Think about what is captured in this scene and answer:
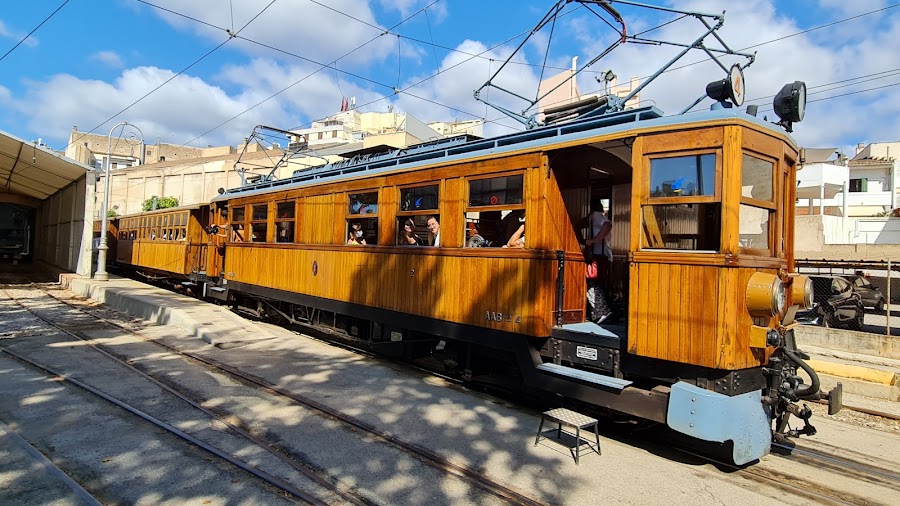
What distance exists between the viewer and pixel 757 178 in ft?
15.0

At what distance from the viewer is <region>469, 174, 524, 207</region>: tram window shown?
565 centimetres

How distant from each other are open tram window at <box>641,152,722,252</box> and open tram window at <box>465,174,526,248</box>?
1.41 meters

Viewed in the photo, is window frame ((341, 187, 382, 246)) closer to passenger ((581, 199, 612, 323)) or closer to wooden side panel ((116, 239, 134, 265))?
passenger ((581, 199, 612, 323))

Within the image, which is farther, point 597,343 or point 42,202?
point 42,202

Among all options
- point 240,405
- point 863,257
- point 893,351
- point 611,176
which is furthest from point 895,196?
point 240,405

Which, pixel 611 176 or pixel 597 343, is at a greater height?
pixel 611 176

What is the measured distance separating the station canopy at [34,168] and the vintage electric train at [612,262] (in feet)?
40.9

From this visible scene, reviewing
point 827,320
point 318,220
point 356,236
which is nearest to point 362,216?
point 356,236

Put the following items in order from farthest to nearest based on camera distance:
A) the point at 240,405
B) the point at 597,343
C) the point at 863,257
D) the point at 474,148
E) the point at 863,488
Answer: the point at 863,257 < the point at 474,148 < the point at 240,405 < the point at 597,343 < the point at 863,488

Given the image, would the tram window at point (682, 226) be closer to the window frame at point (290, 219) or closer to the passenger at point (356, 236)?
the passenger at point (356, 236)

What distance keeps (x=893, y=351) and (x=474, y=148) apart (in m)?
9.97

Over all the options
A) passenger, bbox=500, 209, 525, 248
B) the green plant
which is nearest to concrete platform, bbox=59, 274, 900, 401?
passenger, bbox=500, 209, 525, 248

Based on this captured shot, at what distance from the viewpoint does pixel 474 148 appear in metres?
6.34

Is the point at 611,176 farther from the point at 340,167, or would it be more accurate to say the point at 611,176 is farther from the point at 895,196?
the point at 895,196
